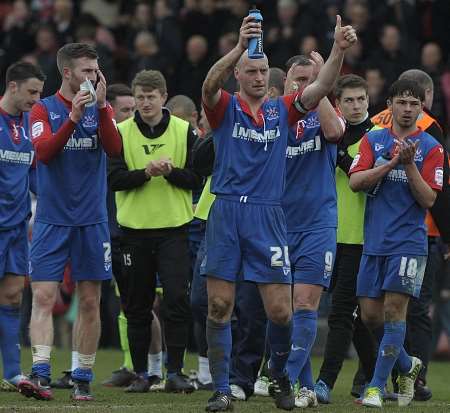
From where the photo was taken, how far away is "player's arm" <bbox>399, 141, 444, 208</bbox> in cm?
933

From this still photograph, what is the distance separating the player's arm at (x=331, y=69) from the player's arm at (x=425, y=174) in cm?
80

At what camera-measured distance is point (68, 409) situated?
8.91 meters

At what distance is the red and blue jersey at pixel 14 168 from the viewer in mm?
10672

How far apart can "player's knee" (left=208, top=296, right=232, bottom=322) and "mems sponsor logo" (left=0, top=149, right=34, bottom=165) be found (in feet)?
8.55

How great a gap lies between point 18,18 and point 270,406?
532 inches

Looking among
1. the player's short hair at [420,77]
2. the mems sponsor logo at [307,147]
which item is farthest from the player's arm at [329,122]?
the player's short hair at [420,77]

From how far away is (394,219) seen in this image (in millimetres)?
9672

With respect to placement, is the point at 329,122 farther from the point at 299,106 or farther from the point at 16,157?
the point at 16,157

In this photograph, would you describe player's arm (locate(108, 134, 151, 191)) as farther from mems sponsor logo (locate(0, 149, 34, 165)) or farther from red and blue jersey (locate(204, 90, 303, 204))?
red and blue jersey (locate(204, 90, 303, 204))

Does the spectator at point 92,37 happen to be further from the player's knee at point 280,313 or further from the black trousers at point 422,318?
the player's knee at point 280,313

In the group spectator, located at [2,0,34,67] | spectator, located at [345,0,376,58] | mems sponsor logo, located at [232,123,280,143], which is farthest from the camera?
spectator, located at [2,0,34,67]

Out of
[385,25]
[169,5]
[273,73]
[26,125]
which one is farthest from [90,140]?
[169,5]

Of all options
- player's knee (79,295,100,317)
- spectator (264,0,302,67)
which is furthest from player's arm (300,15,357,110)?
spectator (264,0,302,67)

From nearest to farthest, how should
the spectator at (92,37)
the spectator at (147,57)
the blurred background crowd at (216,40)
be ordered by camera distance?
the blurred background crowd at (216,40) → the spectator at (92,37) → the spectator at (147,57)
